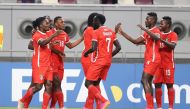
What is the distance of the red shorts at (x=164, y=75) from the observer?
18016 millimetres

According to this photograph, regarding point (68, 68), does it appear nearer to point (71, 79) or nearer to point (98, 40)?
point (71, 79)

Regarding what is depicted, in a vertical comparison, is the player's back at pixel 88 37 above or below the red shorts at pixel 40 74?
above

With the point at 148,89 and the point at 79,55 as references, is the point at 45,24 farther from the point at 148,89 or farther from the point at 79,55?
the point at 79,55

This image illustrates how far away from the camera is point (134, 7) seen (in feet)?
72.2

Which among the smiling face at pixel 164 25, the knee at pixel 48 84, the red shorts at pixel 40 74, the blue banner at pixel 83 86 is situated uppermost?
the smiling face at pixel 164 25

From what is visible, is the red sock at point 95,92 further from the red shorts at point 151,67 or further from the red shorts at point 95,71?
the red shorts at point 151,67

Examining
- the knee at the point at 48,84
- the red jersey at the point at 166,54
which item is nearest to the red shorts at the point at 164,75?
the red jersey at the point at 166,54

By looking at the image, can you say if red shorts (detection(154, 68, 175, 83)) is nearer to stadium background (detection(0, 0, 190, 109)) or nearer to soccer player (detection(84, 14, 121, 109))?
soccer player (detection(84, 14, 121, 109))

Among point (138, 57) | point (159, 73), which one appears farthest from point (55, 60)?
point (138, 57)

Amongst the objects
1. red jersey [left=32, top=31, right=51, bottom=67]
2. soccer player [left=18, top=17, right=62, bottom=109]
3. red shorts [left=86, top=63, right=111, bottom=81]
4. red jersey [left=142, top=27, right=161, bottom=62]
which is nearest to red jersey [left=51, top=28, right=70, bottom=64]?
soccer player [left=18, top=17, right=62, bottom=109]

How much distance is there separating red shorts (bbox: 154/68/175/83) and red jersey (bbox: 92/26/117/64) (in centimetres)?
200

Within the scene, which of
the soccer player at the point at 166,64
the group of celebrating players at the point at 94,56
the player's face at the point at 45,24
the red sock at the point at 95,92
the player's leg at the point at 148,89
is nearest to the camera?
the red sock at the point at 95,92

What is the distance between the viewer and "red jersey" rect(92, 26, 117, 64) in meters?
16.3

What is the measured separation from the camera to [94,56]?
16875mm
